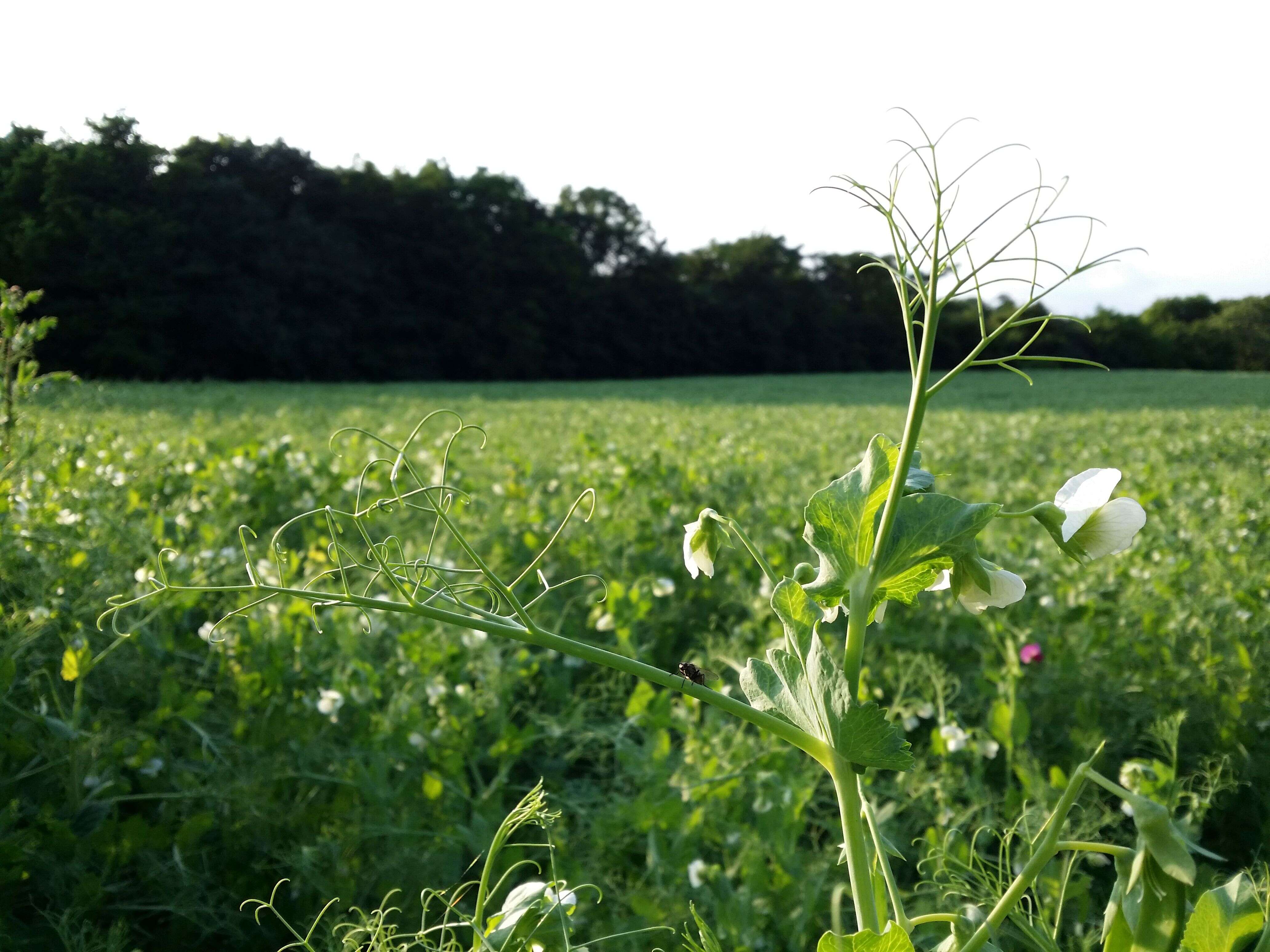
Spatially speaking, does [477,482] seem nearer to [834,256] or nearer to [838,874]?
[838,874]

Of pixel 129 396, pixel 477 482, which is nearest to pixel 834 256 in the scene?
pixel 129 396

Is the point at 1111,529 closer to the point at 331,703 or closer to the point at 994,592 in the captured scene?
the point at 994,592

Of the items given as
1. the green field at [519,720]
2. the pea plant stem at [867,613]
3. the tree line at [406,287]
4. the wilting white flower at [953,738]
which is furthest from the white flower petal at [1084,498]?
the tree line at [406,287]

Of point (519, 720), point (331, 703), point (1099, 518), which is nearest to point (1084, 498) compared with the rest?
point (1099, 518)

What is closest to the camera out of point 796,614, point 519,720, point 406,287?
point 796,614

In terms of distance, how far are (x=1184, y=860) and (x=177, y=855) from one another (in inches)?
72.1

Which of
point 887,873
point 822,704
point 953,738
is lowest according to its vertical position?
point 953,738

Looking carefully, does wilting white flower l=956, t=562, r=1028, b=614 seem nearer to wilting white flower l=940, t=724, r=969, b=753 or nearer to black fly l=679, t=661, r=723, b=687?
black fly l=679, t=661, r=723, b=687

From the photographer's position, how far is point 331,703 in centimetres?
227

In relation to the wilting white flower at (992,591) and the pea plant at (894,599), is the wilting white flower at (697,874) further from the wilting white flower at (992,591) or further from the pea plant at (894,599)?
the wilting white flower at (992,591)

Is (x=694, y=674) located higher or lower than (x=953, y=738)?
higher

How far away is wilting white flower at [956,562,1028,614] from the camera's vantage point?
1.73 feet

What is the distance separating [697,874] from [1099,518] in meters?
1.55

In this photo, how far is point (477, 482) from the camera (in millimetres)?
5734
